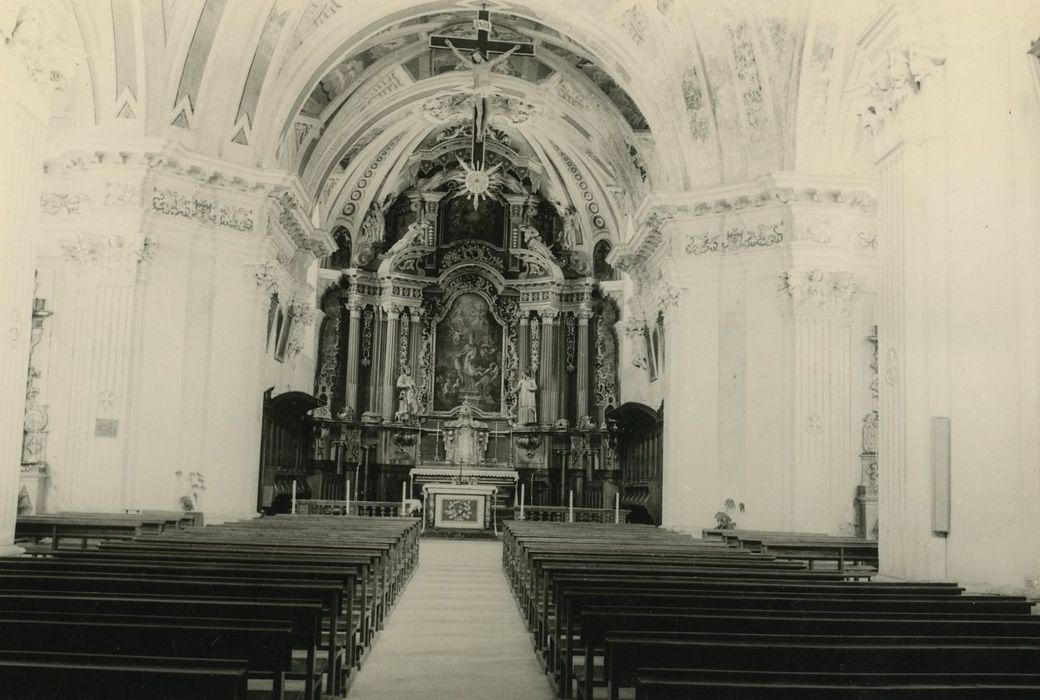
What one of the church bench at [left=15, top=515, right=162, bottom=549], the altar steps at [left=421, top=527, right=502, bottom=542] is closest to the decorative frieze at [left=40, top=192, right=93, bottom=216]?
the church bench at [left=15, top=515, right=162, bottom=549]

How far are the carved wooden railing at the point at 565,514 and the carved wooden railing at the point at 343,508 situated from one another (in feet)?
8.64

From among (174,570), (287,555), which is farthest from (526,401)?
(174,570)

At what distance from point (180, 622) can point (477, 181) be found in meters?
19.3

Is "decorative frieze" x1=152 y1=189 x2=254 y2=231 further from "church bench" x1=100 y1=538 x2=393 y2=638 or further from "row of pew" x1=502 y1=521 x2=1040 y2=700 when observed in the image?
"row of pew" x1=502 y1=521 x2=1040 y2=700

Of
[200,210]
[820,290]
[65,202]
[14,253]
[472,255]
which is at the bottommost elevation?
[14,253]

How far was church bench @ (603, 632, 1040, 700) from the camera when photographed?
364 cm

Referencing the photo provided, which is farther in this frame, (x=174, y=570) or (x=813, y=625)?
(x=174, y=570)

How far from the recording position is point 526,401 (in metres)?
25.8

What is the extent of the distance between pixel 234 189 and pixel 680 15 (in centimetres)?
727

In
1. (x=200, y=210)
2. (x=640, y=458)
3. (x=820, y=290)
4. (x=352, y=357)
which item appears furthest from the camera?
(x=352, y=357)

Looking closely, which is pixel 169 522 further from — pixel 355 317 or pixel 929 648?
pixel 355 317

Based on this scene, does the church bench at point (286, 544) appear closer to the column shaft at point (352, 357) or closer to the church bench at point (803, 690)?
the church bench at point (803, 690)

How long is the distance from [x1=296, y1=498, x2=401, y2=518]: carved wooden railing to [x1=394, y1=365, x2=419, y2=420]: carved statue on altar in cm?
277

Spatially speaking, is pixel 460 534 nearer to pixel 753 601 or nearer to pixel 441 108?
pixel 441 108
